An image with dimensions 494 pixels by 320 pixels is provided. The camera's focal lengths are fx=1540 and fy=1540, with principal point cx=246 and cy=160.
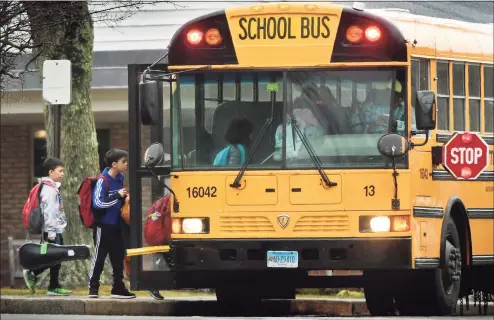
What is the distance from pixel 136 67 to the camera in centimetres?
1489

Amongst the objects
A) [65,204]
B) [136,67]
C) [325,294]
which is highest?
[136,67]

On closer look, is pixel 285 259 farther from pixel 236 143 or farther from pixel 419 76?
pixel 419 76

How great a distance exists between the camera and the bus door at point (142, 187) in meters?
14.6

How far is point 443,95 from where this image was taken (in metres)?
15.1

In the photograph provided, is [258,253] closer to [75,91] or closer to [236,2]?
[75,91]

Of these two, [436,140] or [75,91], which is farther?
[75,91]

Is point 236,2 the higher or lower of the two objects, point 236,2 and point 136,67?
the higher

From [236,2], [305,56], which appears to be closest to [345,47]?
[305,56]

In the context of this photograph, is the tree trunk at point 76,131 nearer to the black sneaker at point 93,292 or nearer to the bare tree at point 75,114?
the bare tree at point 75,114

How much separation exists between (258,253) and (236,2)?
9958 millimetres

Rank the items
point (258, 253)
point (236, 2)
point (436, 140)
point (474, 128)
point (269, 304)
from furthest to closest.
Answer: point (236, 2) → point (269, 304) → point (474, 128) → point (436, 140) → point (258, 253)

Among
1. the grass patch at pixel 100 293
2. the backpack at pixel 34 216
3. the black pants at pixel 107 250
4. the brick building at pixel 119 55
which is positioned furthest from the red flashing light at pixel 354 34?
the brick building at pixel 119 55

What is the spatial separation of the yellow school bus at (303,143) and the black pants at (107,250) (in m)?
2.01

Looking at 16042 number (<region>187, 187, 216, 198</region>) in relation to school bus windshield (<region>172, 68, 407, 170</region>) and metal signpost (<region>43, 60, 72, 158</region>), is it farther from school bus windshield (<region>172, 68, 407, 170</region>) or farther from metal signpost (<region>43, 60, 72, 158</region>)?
metal signpost (<region>43, 60, 72, 158</region>)
